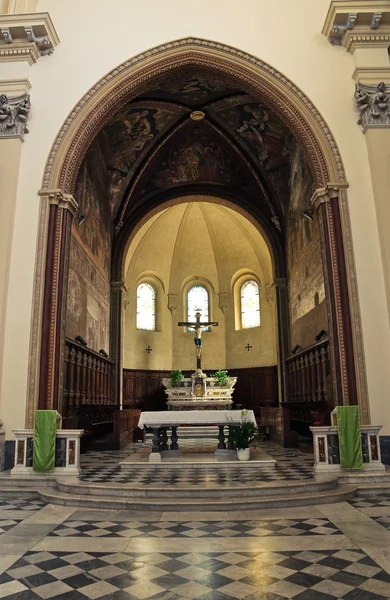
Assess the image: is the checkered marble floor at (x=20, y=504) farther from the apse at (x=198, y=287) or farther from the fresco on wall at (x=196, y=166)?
the apse at (x=198, y=287)

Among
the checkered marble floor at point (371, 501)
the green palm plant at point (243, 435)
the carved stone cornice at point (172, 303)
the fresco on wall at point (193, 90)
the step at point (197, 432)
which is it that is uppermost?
the fresco on wall at point (193, 90)

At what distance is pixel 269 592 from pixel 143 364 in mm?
19643

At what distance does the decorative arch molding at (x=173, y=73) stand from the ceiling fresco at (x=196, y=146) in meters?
2.44

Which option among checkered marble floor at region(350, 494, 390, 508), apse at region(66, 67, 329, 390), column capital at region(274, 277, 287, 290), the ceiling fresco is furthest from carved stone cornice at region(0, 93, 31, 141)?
column capital at region(274, 277, 287, 290)

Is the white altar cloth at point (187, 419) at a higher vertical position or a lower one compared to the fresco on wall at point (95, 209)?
lower

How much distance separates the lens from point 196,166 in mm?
19688

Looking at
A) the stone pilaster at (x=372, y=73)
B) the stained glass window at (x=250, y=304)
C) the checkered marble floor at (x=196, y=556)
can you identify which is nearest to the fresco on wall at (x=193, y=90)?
the stone pilaster at (x=372, y=73)

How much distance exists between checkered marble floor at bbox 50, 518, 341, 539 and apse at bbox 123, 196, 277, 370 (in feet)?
55.6

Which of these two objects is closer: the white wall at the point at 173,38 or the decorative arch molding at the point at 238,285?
the white wall at the point at 173,38

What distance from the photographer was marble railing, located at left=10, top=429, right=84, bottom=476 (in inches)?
361

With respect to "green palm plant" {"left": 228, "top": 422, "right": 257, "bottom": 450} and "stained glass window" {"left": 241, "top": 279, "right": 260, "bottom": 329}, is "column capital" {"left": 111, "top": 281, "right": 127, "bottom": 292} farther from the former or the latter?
"green palm plant" {"left": 228, "top": 422, "right": 257, "bottom": 450}

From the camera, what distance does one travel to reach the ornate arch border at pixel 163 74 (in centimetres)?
1018

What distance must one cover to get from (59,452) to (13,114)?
7.39 m

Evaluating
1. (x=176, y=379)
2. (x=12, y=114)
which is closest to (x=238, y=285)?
(x=176, y=379)
